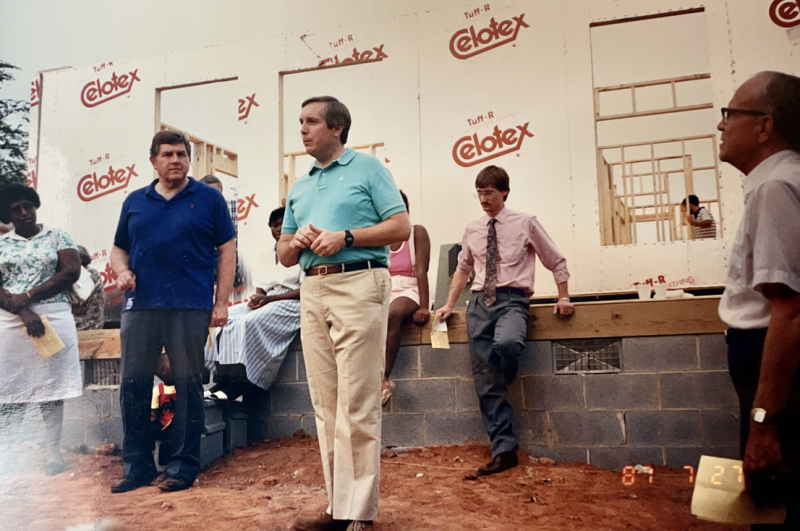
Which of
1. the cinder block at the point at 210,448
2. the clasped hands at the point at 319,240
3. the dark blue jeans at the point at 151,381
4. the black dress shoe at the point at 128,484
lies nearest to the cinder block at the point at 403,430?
the cinder block at the point at 210,448

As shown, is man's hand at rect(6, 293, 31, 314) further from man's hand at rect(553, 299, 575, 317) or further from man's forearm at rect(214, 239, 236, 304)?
man's hand at rect(553, 299, 575, 317)

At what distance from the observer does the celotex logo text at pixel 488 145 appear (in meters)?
3.13

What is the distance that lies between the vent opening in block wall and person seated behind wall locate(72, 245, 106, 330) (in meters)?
2.16

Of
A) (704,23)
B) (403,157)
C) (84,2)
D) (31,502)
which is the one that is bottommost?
(31,502)

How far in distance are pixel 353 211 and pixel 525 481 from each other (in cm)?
133

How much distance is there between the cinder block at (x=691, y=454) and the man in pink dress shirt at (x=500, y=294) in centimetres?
64

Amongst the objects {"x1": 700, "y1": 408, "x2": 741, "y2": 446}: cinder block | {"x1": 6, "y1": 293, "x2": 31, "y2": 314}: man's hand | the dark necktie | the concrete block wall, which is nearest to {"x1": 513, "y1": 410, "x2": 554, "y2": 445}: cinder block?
the concrete block wall

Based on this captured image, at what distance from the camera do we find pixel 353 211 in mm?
2348

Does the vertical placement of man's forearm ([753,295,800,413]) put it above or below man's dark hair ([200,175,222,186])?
below

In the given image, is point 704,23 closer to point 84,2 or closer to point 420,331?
point 420,331

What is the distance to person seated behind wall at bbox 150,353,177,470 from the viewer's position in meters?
3.13

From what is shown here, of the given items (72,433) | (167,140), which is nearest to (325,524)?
(72,433)

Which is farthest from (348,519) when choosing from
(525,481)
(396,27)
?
(396,27)

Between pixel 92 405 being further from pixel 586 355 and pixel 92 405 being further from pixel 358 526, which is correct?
pixel 586 355
